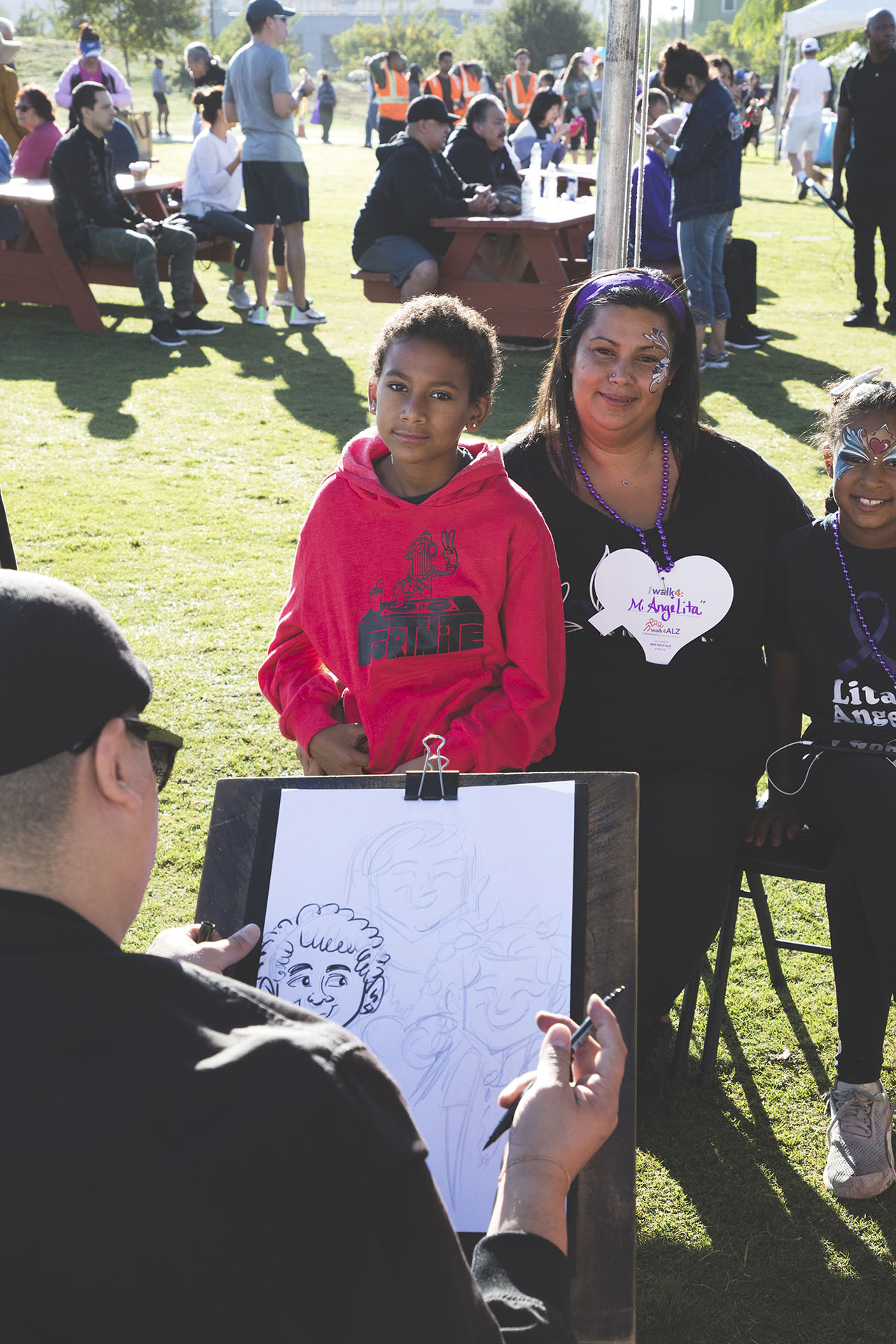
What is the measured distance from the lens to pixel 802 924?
315 cm

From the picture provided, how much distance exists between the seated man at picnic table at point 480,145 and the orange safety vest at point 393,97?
28.0ft

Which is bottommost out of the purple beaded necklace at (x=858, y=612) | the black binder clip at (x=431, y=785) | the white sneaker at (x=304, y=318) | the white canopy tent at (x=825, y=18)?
the black binder clip at (x=431, y=785)

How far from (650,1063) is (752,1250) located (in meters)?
0.40

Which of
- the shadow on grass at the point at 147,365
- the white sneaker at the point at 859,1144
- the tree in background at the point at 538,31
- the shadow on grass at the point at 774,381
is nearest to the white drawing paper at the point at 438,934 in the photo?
the white sneaker at the point at 859,1144

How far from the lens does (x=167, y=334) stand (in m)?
9.08

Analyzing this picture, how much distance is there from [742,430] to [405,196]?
3.07 m

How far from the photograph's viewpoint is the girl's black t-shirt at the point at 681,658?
2.53 m

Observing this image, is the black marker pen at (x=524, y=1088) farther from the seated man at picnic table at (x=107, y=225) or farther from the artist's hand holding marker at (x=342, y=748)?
the seated man at picnic table at (x=107, y=225)

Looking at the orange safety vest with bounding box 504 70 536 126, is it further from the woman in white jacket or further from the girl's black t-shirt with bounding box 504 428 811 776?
the girl's black t-shirt with bounding box 504 428 811 776

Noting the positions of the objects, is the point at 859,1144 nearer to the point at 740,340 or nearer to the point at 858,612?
the point at 858,612

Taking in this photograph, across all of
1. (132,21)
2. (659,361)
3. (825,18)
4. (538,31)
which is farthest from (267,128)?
(538,31)

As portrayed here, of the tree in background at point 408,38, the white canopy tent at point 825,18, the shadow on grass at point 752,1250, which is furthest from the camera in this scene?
the tree in background at point 408,38

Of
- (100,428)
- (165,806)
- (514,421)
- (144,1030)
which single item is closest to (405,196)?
(514,421)

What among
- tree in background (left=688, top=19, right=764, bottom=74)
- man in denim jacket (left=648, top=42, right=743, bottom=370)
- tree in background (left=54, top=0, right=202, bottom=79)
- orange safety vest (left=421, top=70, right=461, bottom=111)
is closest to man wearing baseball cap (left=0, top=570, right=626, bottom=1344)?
man in denim jacket (left=648, top=42, right=743, bottom=370)
